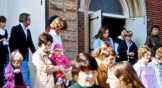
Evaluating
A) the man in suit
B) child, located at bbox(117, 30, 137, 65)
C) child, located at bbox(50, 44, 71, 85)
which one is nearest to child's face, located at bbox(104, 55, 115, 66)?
child, located at bbox(50, 44, 71, 85)

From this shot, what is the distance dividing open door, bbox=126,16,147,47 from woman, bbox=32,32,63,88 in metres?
5.64

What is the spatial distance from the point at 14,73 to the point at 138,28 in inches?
236

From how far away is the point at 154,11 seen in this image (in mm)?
12172

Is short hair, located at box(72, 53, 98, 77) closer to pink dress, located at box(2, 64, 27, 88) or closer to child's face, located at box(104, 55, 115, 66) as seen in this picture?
child's face, located at box(104, 55, 115, 66)

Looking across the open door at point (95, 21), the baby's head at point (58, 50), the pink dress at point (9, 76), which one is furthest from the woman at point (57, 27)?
the open door at point (95, 21)

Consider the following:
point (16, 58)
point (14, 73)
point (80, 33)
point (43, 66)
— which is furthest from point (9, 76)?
point (80, 33)

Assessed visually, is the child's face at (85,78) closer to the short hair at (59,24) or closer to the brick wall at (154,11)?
the short hair at (59,24)

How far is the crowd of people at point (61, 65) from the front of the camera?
4.01 metres

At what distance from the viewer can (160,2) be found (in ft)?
40.5

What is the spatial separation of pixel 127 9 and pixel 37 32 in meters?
4.08

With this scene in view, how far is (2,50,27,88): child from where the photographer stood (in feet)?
21.8

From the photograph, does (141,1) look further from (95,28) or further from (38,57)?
(38,57)

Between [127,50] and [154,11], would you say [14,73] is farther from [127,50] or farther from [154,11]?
[154,11]

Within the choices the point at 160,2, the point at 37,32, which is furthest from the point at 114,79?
the point at 160,2
